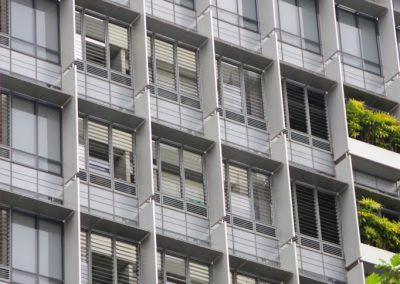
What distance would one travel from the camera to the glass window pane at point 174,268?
51.7 m

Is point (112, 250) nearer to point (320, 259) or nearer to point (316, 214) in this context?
point (320, 259)

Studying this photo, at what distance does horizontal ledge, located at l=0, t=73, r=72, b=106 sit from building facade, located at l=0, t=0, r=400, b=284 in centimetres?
5

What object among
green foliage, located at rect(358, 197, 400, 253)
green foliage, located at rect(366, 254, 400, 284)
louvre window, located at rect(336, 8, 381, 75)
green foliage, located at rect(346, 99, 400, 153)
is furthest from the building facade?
green foliage, located at rect(366, 254, 400, 284)

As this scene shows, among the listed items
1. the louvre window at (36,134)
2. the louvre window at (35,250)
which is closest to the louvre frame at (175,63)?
the louvre window at (36,134)

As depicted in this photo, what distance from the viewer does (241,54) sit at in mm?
57312

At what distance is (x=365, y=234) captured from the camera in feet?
187

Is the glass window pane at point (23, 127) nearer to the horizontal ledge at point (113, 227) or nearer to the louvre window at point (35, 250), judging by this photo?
the louvre window at point (35, 250)

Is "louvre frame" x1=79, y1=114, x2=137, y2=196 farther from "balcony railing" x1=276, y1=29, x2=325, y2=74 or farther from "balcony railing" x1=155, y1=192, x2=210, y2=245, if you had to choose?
"balcony railing" x1=276, y1=29, x2=325, y2=74

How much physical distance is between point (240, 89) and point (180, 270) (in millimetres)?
8441

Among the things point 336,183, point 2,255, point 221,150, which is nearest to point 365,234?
point 336,183

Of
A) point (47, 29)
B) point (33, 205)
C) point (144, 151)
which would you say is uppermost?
point (47, 29)

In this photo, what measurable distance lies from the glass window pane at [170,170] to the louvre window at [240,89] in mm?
3089

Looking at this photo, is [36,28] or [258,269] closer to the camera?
[36,28]

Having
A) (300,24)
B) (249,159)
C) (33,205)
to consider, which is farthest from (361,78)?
(33,205)
